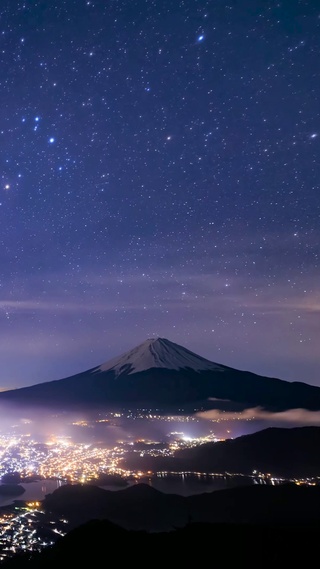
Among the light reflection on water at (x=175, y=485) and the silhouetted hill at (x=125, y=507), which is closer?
the silhouetted hill at (x=125, y=507)

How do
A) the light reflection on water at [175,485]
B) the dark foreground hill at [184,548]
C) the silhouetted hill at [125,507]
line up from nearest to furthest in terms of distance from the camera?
the dark foreground hill at [184,548] → the silhouetted hill at [125,507] → the light reflection on water at [175,485]

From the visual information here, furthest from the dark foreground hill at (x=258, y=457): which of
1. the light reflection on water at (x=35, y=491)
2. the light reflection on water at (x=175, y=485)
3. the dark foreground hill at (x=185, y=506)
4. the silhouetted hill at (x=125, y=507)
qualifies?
the silhouetted hill at (x=125, y=507)

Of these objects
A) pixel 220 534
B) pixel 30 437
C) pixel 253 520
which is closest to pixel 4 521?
pixel 253 520

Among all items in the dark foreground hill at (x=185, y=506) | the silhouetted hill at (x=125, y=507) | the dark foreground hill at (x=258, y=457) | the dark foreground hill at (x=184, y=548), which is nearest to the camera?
the dark foreground hill at (x=184, y=548)

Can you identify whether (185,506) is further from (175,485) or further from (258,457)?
(258,457)

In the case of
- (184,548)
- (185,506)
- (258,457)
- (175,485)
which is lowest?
(175,485)

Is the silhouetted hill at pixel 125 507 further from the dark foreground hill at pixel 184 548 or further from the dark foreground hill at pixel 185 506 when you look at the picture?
the dark foreground hill at pixel 184 548

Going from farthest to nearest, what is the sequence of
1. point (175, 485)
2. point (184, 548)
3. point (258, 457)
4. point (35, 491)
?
point (258, 457) < point (35, 491) < point (175, 485) < point (184, 548)

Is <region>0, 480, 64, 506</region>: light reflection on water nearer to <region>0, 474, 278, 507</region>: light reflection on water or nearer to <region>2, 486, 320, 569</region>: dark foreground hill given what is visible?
<region>0, 474, 278, 507</region>: light reflection on water

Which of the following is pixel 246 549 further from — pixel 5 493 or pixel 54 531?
pixel 5 493

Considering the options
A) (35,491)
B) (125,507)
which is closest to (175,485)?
(125,507)

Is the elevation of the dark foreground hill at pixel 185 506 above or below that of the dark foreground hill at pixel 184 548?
below
